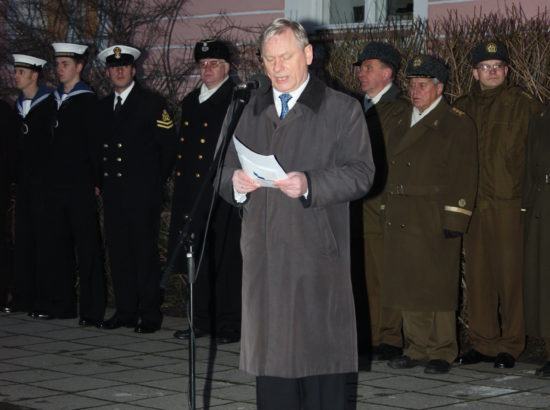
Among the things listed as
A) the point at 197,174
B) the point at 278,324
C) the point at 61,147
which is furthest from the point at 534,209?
the point at 61,147

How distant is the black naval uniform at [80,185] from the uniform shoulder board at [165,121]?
0.70 m

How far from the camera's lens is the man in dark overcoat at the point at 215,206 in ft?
34.2

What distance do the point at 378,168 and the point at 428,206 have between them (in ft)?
2.02

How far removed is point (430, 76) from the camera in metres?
9.19

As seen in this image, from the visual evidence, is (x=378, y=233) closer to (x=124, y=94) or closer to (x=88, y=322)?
(x=124, y=94)

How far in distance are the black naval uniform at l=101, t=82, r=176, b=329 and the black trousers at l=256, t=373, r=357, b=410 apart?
505 centimetres

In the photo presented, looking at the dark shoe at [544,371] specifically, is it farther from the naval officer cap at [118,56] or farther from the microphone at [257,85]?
the naval officer cap at [118,56]

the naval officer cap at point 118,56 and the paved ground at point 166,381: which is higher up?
the naval officer cap at point 118,56

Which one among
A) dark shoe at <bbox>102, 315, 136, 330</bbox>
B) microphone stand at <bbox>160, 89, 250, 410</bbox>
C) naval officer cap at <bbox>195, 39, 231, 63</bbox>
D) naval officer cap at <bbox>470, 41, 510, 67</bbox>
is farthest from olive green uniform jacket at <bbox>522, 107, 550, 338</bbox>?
dark shoe at <bbox>102, 315, 136, 330</bbox>

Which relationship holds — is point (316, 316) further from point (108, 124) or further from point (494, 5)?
point (494, 5)

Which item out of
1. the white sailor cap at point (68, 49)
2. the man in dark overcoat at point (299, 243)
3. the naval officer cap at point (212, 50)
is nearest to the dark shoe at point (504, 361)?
the naval officer cap at point (212, 50)

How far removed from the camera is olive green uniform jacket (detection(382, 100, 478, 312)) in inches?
355

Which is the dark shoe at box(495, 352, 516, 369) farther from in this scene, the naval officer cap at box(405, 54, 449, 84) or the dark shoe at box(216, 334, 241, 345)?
the dark shoe at box(216, 334, 241, 345)

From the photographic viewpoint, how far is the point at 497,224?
30.4ft
